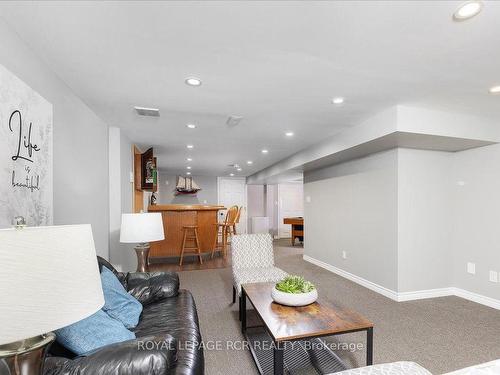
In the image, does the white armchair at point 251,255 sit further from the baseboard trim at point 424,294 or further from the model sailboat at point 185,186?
the model sailboat at point 185,186

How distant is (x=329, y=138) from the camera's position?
4086 mm

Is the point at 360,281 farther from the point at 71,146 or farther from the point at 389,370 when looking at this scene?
the point at 71,146

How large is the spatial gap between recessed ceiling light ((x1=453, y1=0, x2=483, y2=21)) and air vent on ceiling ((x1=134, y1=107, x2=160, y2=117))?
2583 millimetres

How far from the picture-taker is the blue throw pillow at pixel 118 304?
1.76 m

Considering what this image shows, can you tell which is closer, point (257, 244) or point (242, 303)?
point (242, 303)

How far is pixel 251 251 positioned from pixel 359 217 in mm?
1897

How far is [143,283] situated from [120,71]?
69.2 inches

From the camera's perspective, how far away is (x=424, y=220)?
359 centimetres

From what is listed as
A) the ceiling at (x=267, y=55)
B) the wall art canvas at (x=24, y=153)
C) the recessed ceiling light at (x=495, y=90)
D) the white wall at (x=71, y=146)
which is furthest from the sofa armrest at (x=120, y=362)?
the recessed ceiling light at (x=495, y=90)

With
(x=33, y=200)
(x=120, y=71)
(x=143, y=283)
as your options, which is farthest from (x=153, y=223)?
(x=120, y=71)

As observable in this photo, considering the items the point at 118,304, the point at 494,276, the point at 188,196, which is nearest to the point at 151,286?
the point at 118,304

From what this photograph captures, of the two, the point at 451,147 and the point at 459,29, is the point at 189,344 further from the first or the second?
the point at 451,147

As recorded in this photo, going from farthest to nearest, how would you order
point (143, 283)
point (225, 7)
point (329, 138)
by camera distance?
1. point (329, 138)
2. point (143, 283)
3. point (225, 7)

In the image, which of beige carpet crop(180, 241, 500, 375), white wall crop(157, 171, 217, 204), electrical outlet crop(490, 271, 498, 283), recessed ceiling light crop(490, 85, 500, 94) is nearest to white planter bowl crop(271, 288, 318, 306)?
beige carpet crop(180, 241, 500, 375)
